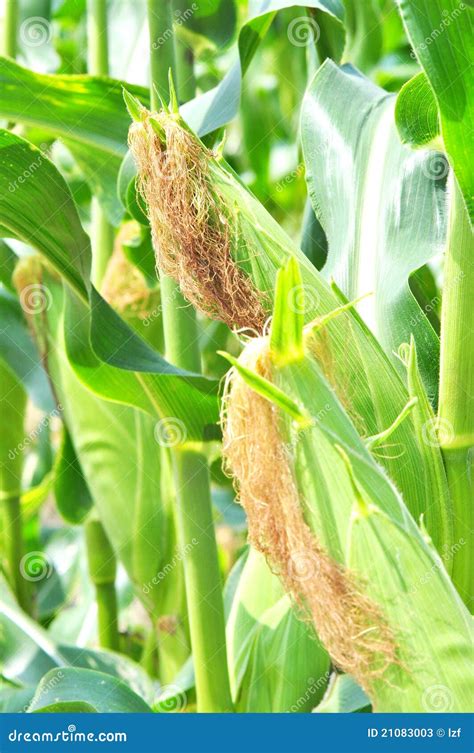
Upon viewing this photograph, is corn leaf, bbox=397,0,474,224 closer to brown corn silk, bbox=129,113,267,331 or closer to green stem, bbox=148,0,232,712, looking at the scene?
brown corn silk, bbox=129,113,267,331

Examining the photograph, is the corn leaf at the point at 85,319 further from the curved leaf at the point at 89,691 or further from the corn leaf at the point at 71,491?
the corn leaf at the point at 71,491

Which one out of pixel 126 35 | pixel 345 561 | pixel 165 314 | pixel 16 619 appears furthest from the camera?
pixel 126 35

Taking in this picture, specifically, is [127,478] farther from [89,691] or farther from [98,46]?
[98,46]

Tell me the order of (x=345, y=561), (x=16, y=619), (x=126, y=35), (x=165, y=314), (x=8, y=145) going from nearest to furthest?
(x=345, y=561) → (x=8, y=145) → (x=165, y=314) → (x=16, y=619) → (x=126, y=35)

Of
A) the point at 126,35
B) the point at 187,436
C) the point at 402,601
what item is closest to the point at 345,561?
the point at 402,601

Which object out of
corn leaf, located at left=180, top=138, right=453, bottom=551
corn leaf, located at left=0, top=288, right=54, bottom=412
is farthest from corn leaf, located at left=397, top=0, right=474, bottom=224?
corn leaf, located at left=0, top=288, right=54, bottom=412

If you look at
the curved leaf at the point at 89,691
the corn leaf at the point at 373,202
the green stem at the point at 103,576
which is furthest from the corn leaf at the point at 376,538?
the green stem at the point at 103,576

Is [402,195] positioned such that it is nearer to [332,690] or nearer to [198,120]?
[198,120]
